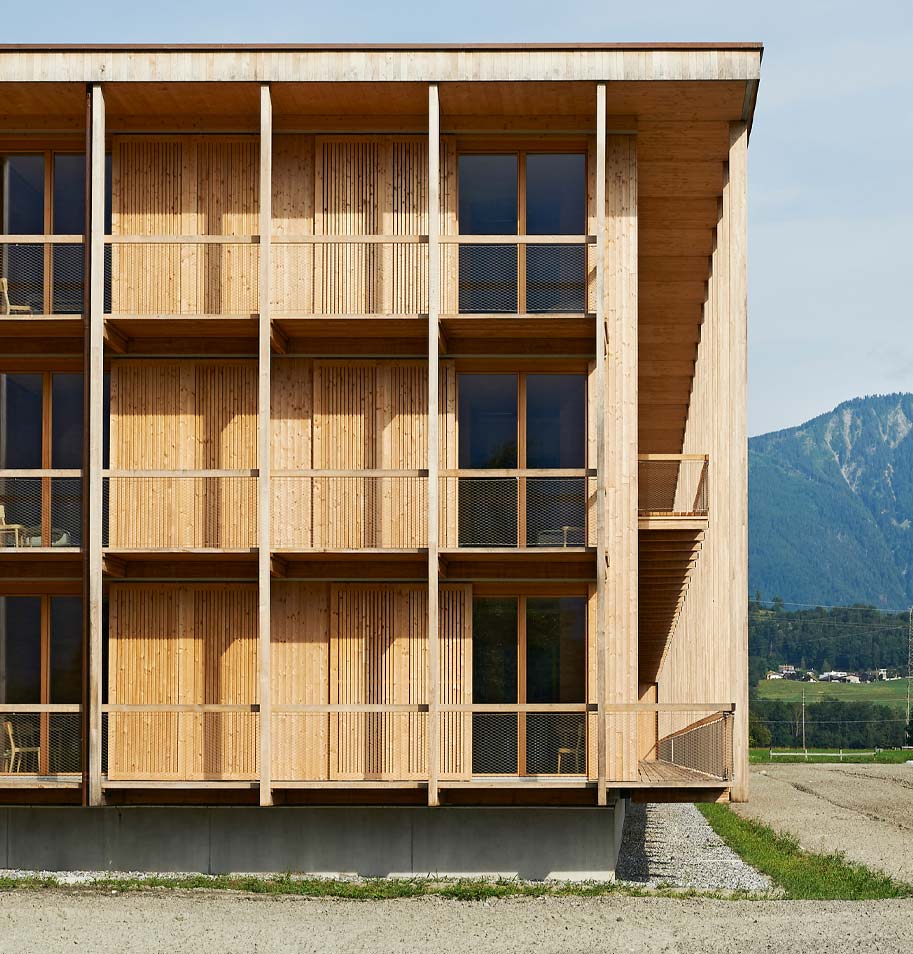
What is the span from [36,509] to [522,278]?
7.75 metres

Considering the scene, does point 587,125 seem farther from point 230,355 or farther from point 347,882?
point 347,882

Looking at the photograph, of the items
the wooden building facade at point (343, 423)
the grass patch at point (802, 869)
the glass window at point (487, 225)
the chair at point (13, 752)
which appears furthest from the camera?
the grass patch at point (802, 869)

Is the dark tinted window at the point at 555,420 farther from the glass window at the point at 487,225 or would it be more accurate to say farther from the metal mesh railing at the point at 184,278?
the metal mesh railing at the point at 184,278

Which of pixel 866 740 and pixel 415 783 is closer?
pixel 415 783

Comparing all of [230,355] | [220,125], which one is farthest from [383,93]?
[230,355]

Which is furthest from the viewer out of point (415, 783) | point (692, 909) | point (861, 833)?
point (861, 833)

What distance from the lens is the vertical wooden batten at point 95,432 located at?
19.5 meters

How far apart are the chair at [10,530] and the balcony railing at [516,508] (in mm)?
6090

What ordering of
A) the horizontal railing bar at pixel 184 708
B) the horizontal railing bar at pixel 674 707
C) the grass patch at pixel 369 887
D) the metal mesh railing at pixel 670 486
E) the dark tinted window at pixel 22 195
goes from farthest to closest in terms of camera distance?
1. the metal mesh railing at pixel 670 486
2. the dark tinted window at pixel 22 195
3. the horizontal railing bar at pixel 184 708
4. the horizontal railing bar at pixel 674 707
5. the grass patch at pixel 369 887

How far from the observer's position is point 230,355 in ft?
68.2

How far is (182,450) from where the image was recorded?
2083cm

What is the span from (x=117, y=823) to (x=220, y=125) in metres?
10.2

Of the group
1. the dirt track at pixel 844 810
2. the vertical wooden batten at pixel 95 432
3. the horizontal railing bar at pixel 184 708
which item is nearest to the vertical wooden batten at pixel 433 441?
the horizontal railing bar at pixel 184 708

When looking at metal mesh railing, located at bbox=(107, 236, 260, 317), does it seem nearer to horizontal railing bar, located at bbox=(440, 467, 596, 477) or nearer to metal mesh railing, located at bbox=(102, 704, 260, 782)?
horizontal railing bar, located at bbox=(440, 467, 596, 477)
